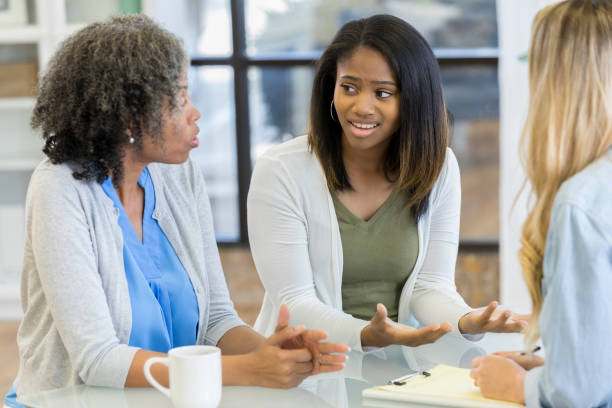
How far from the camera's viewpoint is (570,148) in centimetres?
97

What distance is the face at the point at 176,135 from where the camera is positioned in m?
1.37

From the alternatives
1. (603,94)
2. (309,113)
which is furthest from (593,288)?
(309,113)

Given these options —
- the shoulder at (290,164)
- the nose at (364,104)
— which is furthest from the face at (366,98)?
the shoulder at (290,164)

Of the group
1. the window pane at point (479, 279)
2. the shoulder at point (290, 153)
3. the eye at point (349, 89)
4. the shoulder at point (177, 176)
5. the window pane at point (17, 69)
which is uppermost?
the window pane at point (17, 69)

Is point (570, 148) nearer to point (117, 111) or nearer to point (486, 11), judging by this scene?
point (117, 111)

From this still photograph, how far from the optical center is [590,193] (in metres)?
0.92

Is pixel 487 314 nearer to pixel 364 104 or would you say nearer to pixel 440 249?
pixel 440 249

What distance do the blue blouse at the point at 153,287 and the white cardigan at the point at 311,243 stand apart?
244mm

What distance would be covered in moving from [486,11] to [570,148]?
2922mm

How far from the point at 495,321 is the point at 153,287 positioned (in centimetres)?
62

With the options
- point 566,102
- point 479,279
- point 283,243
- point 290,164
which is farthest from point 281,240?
point 479,279

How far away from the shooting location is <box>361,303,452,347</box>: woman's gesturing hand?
1320mm

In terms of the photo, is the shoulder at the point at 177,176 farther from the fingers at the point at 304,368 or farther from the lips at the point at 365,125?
the fingers at the point at 304,368

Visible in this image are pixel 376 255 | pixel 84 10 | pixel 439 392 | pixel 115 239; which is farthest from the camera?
pixel 84 10
